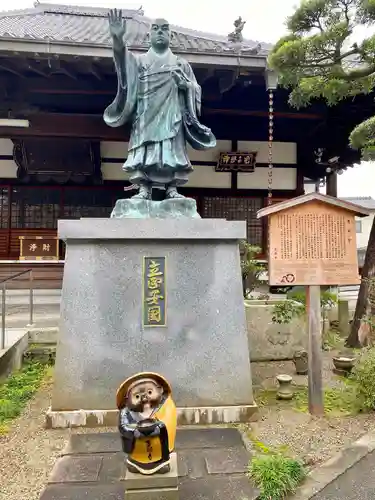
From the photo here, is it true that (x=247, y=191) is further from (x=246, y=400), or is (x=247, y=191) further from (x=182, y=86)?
(x=246, y=400)

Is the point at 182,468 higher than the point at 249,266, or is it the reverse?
the point at 249,266

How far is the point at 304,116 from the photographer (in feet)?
31.2

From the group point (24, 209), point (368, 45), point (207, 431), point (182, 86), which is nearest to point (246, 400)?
point (207, 431)

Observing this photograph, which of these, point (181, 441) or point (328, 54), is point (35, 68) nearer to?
point (328, 54)

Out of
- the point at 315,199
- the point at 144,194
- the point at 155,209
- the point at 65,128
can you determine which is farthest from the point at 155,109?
the point at 65,128

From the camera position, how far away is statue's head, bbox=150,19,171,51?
4027 millimetres

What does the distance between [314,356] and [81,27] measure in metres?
12.6

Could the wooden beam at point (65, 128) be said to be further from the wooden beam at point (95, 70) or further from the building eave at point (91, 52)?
the building eave at point (91, 52)

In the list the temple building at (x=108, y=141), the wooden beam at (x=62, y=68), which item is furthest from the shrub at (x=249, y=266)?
the wooden beam at (x=62, y=68)

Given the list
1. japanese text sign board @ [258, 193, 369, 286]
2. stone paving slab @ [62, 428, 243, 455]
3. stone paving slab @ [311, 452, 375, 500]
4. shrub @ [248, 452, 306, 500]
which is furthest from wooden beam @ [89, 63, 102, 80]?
stone paving slab @ [311, 452, 375, 500]

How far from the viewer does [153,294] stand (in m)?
3.72

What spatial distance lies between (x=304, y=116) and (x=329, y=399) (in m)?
7.30

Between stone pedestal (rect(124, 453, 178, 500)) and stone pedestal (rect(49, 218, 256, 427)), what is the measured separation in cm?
132

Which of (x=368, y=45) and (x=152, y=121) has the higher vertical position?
(x=368, y=45)
